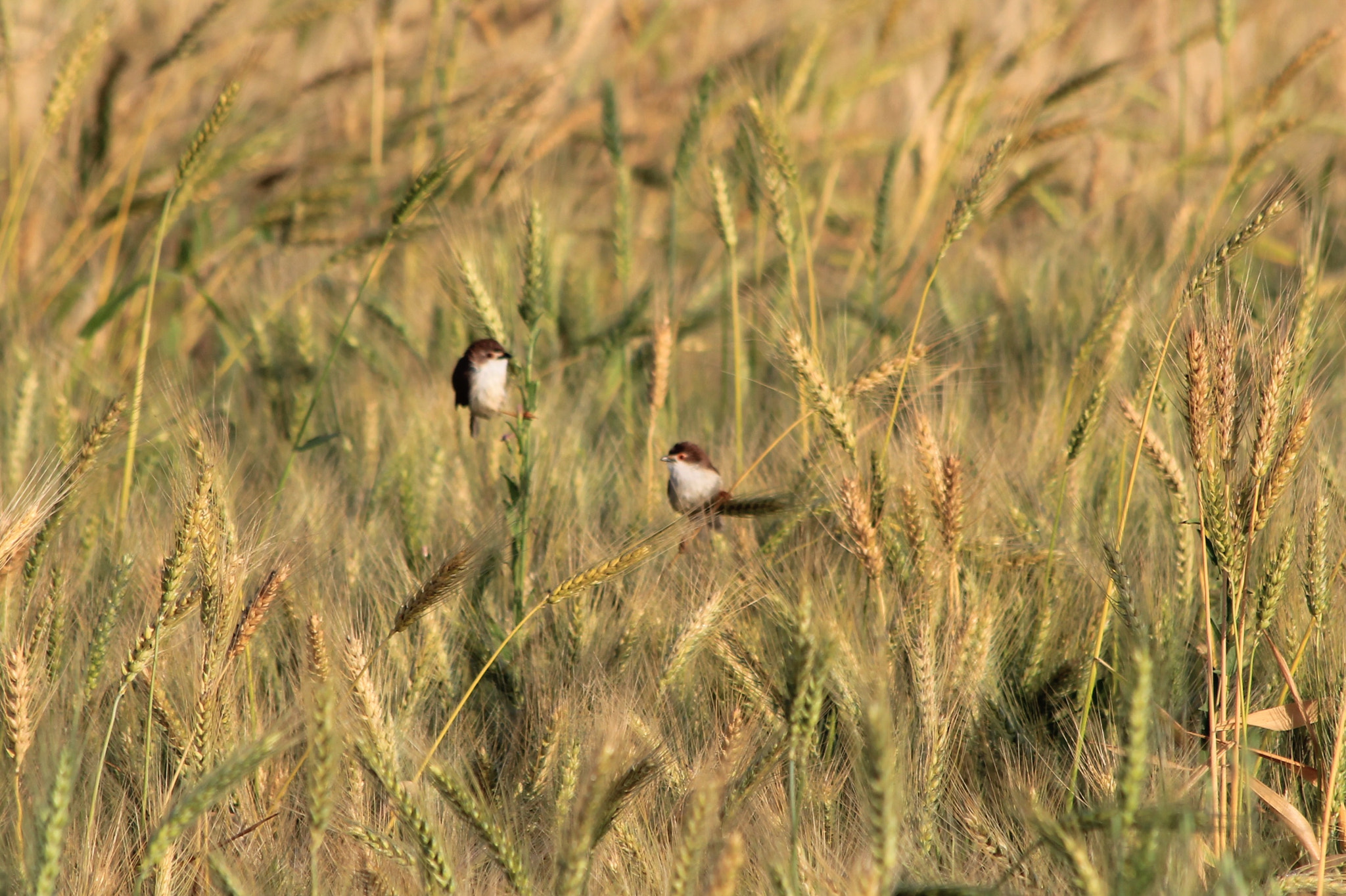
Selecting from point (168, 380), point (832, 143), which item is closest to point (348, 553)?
point (168, 380)

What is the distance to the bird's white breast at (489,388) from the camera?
7.72 ft

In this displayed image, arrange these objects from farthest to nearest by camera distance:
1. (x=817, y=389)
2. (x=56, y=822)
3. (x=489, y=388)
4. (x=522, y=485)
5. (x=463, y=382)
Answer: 1. (x=463, y=382)
2. (x=489, y=388)
3. (x=522, y=485)
4. (x=817, y=389)
5. (x=56, y=822)

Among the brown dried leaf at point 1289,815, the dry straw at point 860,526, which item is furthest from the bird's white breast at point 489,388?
the brown dried leaf at point 1289,815

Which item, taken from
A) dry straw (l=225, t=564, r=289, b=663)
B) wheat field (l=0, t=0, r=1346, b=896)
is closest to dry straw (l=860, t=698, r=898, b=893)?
wheat field (l=0, t=0, r=1346, b=896)

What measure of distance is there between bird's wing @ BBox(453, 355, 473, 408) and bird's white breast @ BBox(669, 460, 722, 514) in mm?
511

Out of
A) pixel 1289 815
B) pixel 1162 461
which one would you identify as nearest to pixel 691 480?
pixel 1162 461

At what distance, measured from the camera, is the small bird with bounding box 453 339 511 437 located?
2350 millimetres

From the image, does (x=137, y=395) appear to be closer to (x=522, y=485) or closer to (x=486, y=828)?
(x=522, y=485)

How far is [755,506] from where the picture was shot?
177 centimetres

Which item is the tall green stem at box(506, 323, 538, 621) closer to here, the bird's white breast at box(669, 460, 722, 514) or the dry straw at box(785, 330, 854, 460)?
the bird's white breast at box(669, 460, 722, 514)

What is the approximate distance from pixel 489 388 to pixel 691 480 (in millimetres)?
490

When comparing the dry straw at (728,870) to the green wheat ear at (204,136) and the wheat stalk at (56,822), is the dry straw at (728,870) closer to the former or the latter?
the wheat stalk at (56,822)

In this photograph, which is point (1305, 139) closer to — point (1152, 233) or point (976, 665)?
point (1152, 233)

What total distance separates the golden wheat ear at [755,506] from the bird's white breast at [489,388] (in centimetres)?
68
